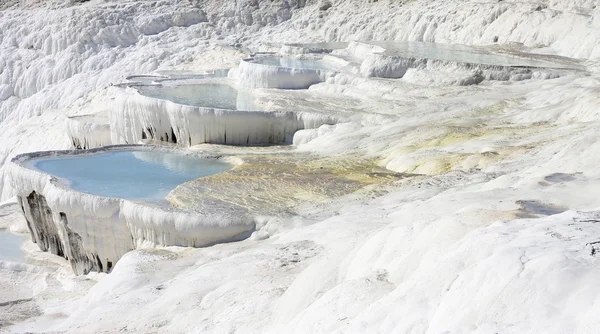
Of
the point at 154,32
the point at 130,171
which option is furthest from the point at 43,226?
the point at 154,32

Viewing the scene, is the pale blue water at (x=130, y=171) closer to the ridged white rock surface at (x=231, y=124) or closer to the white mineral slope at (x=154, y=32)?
the ridged white rock surface at (x=231, y=124)

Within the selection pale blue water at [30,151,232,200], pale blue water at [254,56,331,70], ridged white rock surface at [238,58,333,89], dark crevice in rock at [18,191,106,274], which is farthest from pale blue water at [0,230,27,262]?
pale blue water at [254,56,331,70]

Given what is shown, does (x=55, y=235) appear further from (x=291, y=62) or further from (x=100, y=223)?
(x=291, y=62)

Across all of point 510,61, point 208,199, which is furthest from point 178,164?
point 510,61

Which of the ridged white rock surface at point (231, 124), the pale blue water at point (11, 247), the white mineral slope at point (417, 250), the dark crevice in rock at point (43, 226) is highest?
the white mineral slope at point (417, 250)

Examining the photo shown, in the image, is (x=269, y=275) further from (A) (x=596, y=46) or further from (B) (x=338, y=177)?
(A) (x=596, y=46)

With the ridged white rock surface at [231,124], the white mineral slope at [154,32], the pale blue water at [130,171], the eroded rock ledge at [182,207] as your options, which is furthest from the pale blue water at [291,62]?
the eroded rock ledge at [182,207]
